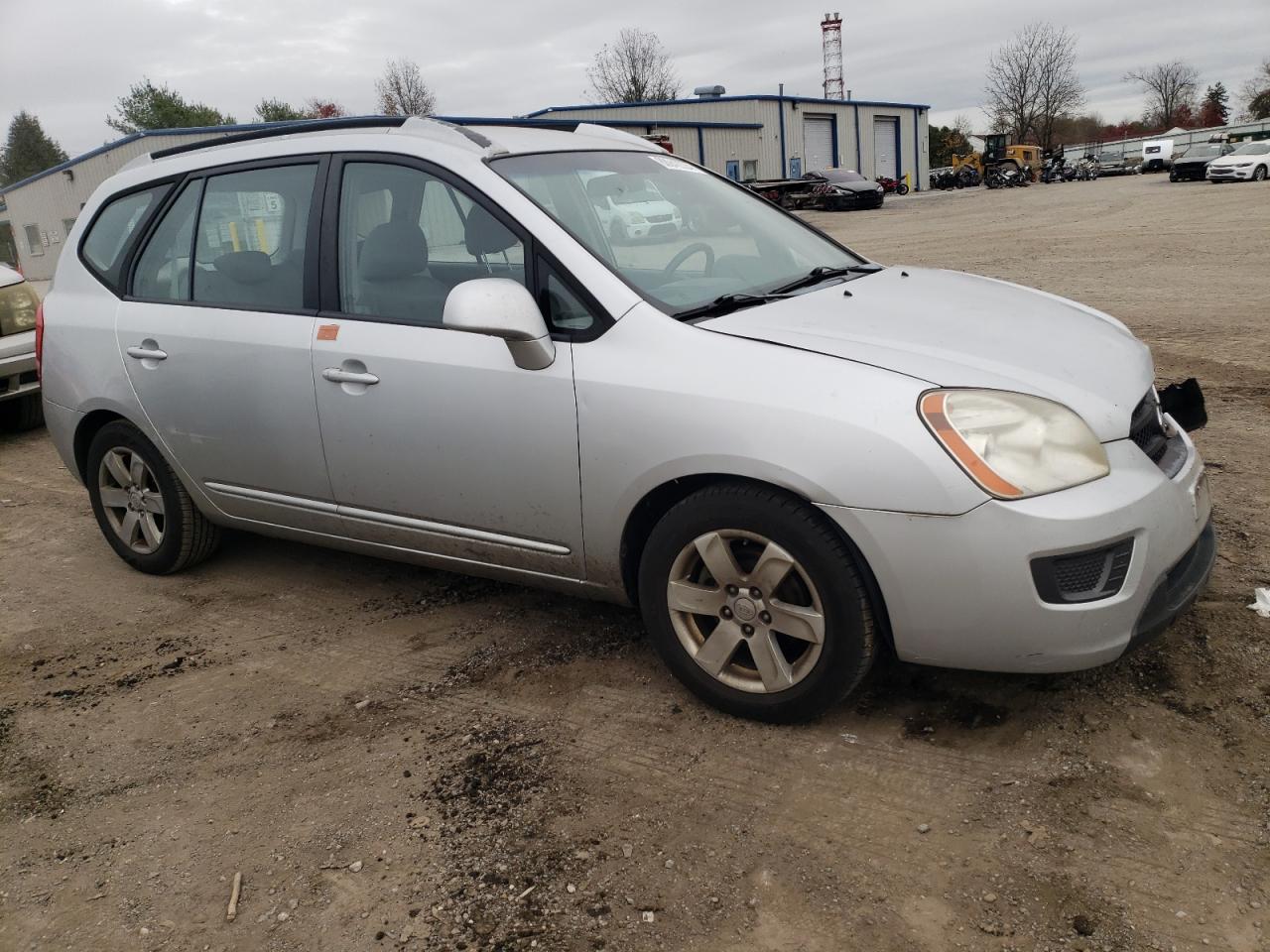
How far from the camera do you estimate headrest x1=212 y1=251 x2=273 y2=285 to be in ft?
12.6

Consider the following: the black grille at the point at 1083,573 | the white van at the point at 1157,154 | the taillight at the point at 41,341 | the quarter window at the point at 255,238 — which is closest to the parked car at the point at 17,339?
the taillight at the point at 41,341

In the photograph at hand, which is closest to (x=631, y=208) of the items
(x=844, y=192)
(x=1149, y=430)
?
(x=1149, y=430)

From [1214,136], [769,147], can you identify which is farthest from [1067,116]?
[769,147]

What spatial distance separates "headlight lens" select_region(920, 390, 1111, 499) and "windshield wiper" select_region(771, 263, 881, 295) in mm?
941

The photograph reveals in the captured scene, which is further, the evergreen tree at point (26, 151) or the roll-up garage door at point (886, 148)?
the evergreen tree at point (26, 151)

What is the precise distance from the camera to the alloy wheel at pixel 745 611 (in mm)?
2781

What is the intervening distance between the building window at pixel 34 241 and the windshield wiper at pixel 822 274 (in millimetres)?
44759

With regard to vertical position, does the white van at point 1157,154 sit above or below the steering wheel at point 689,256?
above

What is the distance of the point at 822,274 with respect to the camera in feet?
12.0

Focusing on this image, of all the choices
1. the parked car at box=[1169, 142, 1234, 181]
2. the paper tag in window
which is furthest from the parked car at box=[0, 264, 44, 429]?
the parked car at box=[1169, 142, 1234, 181]

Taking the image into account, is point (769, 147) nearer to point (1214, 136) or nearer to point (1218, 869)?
point (1214, 136)

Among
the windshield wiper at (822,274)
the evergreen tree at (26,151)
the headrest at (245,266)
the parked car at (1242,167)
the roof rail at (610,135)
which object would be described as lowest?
the windshield wiper at (822,274)

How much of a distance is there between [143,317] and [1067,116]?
8332 cm

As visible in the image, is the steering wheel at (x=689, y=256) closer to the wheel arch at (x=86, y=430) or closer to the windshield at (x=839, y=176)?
the wheel arch at (x=86, y=430)
